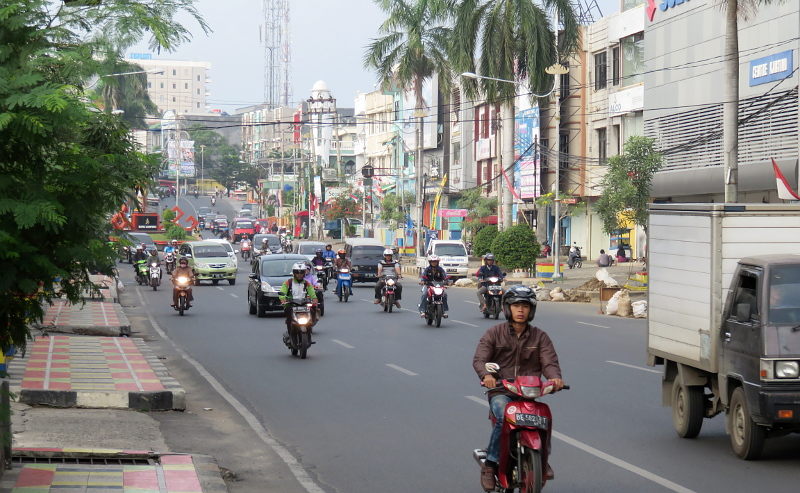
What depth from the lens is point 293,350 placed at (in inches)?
819

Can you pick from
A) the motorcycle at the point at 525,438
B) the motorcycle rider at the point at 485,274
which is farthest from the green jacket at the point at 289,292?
the motorcycle at the point at 525,438

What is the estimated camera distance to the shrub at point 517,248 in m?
48.9

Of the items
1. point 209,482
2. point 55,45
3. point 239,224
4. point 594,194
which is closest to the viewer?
point 55,45

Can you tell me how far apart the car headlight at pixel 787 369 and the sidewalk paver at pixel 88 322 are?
1505 centimetres

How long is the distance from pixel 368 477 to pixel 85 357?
942cm

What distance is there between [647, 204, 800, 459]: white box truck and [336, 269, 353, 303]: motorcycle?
80.6 ft

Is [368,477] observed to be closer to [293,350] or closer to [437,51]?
[293,350]

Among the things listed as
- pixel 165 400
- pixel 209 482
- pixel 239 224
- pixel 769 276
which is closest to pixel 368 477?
pixel 209 482

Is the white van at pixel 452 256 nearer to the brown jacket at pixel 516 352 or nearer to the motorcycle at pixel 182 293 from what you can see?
the motorcycle at pixel 182 293

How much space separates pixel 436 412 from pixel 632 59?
47328 mm

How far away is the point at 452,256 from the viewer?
50.9 meters

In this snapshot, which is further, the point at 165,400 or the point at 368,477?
the point at 165,400

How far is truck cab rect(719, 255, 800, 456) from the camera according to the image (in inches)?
391

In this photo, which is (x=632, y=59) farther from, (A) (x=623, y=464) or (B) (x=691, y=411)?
(A) (x=623, y=464)
